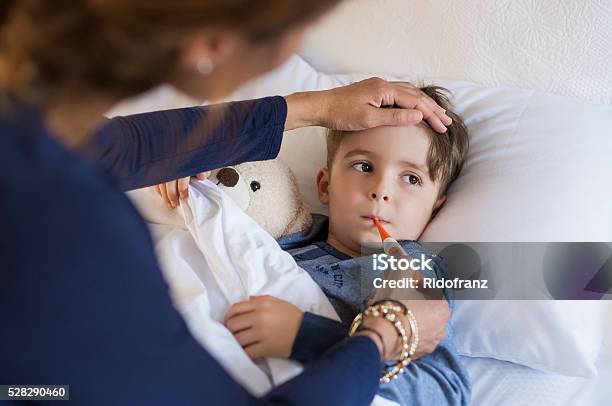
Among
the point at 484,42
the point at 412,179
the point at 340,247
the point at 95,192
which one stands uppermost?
the point at 484,42

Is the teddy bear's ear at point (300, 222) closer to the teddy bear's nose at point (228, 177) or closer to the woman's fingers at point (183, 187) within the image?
the teddy bear's nose at point (228, 177)

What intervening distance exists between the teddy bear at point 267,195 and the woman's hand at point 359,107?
0.14 meters

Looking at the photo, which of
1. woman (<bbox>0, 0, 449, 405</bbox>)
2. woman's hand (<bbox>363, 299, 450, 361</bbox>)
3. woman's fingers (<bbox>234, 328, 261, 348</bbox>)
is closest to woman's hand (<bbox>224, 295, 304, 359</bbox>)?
woman's fingers (<bbox>234, 328, 261, 348</bbox>)

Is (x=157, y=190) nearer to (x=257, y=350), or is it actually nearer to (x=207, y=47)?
A: (x=257, y=350)

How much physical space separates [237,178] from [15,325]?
0.77 meters

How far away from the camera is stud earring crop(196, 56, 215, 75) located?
0.59 meters

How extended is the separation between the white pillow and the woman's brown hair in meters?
0.81

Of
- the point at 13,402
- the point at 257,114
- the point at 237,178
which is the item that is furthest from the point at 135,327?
the point at 237,178

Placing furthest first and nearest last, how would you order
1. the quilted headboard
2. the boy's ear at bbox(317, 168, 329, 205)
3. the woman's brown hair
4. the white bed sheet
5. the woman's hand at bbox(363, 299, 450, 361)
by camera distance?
1. the quilted headboard
2. the boy's ear at bbox(317, 168, 329, 205)
3. the white bed sheet
4. the woman's hand at bbox(363, 299, 450, 361)
5. the woman's brown hair

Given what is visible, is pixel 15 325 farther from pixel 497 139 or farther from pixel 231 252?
pixel 497 139

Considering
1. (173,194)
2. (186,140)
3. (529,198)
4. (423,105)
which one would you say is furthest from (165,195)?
(529,198)

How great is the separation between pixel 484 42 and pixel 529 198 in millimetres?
507

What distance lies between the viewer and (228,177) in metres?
1.39

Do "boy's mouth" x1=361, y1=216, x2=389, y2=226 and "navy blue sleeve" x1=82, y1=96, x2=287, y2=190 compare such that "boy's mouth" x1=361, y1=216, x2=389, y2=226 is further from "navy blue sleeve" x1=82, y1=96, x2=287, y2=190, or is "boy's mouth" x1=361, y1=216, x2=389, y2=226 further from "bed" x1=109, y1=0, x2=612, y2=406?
"navy blue sleeve" x1=82, y1=96, x2=287, y2=190
